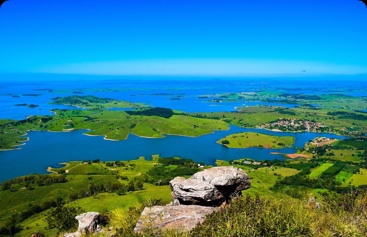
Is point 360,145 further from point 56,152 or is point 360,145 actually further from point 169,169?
point 56,152

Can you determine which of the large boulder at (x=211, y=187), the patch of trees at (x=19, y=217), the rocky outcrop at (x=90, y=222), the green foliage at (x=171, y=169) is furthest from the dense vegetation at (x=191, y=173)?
the rocky outcrop at (x=90, y=222)

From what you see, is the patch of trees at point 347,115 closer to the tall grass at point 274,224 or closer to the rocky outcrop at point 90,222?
the rocky outcrop at point 90,222

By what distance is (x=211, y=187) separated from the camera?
54.7ft

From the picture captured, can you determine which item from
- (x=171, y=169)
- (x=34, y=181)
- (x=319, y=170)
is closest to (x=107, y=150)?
(x=171, y=169)

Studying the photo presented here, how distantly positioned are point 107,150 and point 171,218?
88.6 metres

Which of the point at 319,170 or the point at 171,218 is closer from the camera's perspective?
the point at 171,218

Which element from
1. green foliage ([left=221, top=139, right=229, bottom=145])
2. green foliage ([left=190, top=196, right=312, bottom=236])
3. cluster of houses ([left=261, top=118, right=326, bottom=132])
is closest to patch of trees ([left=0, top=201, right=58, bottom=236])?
green foliage ([left=190, top=196, right=312, bottom=236])

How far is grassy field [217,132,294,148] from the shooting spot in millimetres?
101000

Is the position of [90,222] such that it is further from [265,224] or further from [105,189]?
[105,189]

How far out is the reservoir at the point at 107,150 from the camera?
84.4m

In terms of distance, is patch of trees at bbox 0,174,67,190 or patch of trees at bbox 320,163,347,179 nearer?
patch of trees at bbox 0,174,67,190

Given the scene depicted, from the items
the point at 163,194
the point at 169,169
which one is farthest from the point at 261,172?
the point at 163,194

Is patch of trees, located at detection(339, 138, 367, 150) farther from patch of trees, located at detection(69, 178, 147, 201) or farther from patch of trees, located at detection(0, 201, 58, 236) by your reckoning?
patch of trees, located at detection(0, 201, 58, 236)

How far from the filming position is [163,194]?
47344 mm
